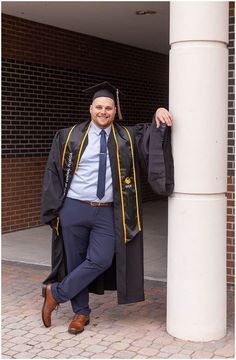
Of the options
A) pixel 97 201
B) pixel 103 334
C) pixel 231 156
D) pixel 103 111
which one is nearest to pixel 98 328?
pixel 103 334

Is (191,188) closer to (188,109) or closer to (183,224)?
(183,224)

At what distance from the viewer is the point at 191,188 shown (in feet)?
14.3

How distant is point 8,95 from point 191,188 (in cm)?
545

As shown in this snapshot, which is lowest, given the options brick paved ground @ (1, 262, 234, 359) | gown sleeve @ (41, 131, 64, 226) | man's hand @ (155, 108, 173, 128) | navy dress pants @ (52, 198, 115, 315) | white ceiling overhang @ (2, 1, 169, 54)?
brick paved ground @ (1, 262, 234, 359)

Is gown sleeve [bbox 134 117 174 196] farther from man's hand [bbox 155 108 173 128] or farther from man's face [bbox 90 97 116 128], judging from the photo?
man's face [bbox 90 97 116 128]

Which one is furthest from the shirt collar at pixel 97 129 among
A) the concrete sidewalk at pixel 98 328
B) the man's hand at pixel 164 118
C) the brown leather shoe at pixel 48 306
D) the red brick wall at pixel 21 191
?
the red brick wall at pixel 21 191

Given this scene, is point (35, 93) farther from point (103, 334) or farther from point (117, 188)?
point (103, 334)

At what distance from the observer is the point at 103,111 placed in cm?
461

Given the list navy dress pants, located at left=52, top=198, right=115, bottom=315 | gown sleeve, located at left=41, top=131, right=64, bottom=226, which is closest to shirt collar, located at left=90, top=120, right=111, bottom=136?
gown sleeve, located at left=41, top=131, right=64, bottom=226

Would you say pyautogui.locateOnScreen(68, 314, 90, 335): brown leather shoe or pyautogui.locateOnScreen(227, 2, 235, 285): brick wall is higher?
pyautogui.locateOnScreen(227, 2, 235, 285): brick wall

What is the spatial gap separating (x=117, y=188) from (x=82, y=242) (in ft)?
1.80

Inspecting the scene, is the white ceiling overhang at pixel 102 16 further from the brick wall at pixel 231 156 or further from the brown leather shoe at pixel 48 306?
the brown leather shoe at pixel 48 306

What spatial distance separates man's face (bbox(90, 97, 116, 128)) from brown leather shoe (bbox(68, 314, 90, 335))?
1.53 m

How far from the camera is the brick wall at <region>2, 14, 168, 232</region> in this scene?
915 centimetres
